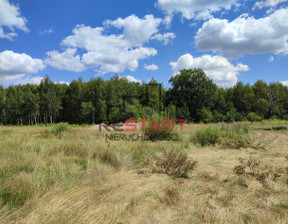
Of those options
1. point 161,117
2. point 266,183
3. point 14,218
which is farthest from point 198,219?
point 161,117

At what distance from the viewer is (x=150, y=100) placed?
105 ft

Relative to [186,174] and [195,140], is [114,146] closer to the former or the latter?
[186,174]

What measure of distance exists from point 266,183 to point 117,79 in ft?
121

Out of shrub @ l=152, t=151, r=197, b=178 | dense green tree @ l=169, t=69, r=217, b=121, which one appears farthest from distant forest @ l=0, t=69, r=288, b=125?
shrub @ l=152, t=151, r=197, b=178

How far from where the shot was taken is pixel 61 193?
8.16ft

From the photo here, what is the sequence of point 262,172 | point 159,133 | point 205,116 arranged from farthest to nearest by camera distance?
point 205,116 < point 159,133 < point 262,172

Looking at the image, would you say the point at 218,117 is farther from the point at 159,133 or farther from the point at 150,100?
the point at 159,133

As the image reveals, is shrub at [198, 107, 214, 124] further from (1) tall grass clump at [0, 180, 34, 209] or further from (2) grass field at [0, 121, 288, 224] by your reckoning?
(1) tall grass clump at [0, 180, 34, 209]

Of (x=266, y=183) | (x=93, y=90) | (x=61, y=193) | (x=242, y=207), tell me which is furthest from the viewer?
(x=93, y=90)

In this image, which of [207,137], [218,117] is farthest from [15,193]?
[218,117]

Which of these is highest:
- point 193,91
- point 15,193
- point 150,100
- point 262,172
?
point 193,91

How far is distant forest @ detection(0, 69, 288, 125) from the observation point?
105ft

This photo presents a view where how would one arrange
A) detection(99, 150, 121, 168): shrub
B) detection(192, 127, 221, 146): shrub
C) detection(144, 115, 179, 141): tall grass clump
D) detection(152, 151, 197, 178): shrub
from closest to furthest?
detection(152, 151, 197, 178): shrub
detection(99, 150, 121, 168): shrub
detection(192, 127, 221, 146): shrub
detection(144, 115, 179, 141): tall grass clump

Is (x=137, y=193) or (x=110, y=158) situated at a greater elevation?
(x=110, y=158)
